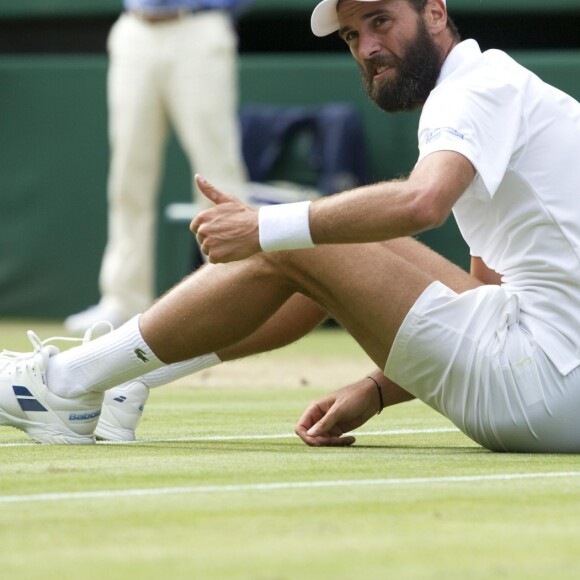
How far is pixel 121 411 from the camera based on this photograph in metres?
4.28

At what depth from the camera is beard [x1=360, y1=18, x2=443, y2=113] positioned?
13.1ft

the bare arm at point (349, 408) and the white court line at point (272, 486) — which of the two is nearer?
the white court line at point (272, 486)

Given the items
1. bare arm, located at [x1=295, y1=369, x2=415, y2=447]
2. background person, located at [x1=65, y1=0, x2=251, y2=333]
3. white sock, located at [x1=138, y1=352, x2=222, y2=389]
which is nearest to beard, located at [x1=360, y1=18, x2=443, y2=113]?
bare arm, located at [x1=295, y1=369, x2=415, y2=447]

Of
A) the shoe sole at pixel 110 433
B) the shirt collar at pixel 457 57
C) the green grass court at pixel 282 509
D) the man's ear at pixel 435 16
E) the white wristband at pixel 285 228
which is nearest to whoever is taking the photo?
the green grass court at pixel 282 509

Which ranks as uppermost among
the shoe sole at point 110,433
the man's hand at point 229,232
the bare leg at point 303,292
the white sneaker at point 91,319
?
the man's hand at point 229,232

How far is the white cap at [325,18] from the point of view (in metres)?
4.14

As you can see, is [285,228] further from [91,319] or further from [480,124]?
[91,319]

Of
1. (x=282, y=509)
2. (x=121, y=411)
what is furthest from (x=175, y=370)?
(x=282, y=509)

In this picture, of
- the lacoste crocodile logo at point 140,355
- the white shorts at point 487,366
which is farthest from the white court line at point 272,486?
the lacoste crocodile logo at point 140,355

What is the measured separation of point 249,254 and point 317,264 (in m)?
0.17

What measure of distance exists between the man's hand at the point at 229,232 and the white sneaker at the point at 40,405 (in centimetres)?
66

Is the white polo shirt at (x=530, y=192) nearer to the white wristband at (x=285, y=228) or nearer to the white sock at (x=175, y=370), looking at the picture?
the white wristband at (x=285, y=228)

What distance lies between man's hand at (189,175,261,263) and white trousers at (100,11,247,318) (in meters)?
5.61

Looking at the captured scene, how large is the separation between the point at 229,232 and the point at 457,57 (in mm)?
778
